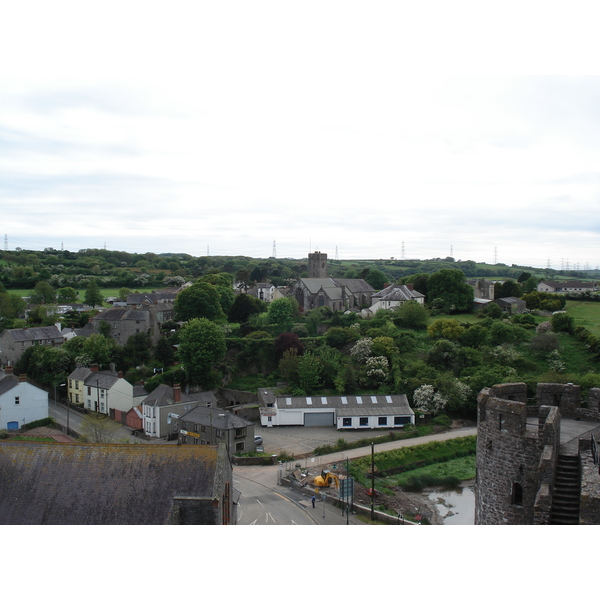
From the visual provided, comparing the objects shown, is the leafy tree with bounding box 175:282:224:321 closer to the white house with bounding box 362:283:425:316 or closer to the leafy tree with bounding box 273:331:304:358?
the leafy tree with bounding box 273:331:304:358

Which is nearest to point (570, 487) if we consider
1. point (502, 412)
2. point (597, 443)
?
point (597, 443)

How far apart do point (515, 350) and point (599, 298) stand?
44.4 ft

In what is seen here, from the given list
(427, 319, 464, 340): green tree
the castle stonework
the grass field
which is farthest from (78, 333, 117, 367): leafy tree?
the grass field

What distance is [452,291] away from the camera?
39781 millimetres

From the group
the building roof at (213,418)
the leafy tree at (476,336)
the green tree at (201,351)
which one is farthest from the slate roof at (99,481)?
the leafy tree at (476,336)

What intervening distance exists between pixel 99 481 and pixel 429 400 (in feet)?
61.9

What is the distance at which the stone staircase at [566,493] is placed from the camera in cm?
795

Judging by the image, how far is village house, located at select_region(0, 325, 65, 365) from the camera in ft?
109

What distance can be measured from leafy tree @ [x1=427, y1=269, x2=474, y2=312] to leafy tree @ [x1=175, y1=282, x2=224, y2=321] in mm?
16696

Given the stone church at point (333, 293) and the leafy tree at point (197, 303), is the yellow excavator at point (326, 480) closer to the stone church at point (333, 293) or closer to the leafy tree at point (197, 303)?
the leafy tree at point (197, 303)

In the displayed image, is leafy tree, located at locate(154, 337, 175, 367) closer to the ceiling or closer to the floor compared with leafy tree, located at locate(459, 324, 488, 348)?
closer to the floor

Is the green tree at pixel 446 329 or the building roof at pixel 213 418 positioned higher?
the green tree at pixel 446 329

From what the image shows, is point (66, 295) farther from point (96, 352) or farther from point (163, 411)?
point (163, 411)

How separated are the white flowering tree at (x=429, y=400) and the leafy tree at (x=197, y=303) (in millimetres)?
17295
